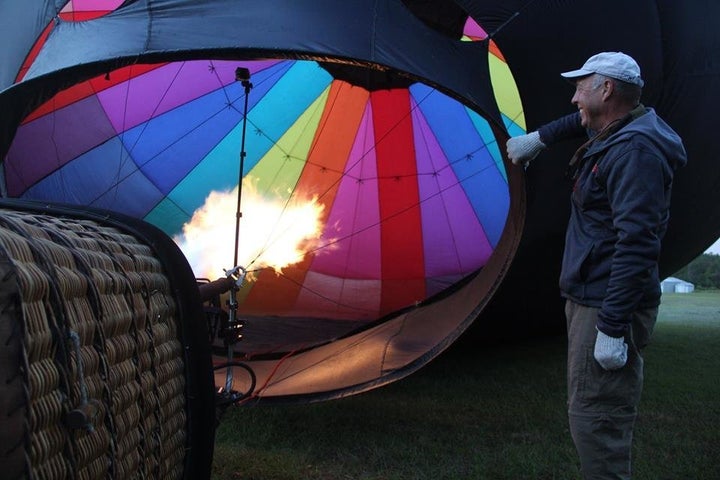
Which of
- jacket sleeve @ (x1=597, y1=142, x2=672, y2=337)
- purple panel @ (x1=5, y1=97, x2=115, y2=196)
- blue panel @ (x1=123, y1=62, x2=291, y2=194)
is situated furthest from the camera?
blue panel @ (x1=123, y1=62, x2=291, y2=194)

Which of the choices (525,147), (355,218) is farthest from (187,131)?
(525,147)

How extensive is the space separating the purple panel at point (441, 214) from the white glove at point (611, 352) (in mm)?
3358

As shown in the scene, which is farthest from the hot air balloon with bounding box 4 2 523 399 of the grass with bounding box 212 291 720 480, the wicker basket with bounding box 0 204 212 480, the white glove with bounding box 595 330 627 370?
the wicker basket with bounding box 0 204 212 480

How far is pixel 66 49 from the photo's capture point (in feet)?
8.52

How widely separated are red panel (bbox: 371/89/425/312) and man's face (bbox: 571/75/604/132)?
126 inches

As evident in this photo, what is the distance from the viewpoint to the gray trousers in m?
1.76

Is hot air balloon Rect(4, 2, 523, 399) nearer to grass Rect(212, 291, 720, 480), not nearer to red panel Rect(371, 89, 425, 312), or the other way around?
red panel Rect(371, 89, 425, 312)

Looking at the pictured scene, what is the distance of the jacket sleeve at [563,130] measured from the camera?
88.5 inches

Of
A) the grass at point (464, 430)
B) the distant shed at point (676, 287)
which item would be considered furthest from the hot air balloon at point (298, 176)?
the distant shed at point (676, 287)

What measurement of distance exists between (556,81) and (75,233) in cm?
242

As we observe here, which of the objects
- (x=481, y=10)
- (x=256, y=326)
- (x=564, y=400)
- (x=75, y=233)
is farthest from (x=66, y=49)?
(x=564, y=400)

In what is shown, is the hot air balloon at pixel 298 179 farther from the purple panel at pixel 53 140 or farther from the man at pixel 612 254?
the man at pixel 612 254

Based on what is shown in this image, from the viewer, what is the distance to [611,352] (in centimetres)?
169

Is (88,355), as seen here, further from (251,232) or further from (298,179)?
(298,179)
